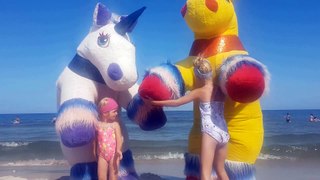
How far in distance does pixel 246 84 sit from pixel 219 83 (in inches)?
13.6

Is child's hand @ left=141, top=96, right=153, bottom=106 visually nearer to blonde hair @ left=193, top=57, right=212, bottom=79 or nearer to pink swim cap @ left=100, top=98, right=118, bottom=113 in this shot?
pink swim cap @ left=100, top=98, right=118, bottom=113

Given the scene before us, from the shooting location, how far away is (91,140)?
4.16 meters

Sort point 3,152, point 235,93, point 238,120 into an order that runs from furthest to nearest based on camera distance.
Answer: point 3,152 → point 238,120 → point 235,93

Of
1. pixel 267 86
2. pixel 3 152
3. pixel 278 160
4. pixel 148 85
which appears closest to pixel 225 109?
pixel 267 86

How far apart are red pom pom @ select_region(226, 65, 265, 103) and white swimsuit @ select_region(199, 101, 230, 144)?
276 millimetres

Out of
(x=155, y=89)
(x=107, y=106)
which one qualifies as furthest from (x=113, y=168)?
(x=155, y=89)

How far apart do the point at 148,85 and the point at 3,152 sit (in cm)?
1101

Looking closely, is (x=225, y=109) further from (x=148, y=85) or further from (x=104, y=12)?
(x=104, y=12)

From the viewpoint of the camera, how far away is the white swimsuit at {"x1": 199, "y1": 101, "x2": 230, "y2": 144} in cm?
423

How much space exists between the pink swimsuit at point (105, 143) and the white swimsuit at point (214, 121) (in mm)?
880

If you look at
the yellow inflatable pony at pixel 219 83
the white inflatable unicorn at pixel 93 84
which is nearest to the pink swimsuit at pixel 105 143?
the white inflatable unicorn at pixel 93 84

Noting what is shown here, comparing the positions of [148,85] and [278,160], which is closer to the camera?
[148,85]

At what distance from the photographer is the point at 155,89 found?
4254 mm

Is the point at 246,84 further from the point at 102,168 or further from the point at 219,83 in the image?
the point at 102,168
